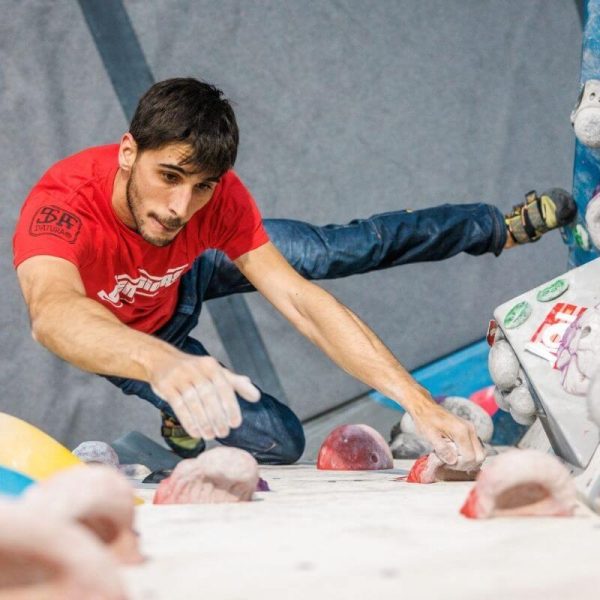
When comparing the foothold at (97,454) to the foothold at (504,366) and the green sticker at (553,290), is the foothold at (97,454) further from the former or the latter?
the green sticker at (553,290)

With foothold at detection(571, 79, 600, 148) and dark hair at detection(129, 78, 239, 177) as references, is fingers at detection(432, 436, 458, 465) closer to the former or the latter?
dark hair at detection(129, 78, 239, 177)

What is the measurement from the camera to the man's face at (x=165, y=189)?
196 centimetres

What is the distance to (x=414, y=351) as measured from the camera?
3178mm

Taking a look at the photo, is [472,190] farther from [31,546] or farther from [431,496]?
[31,546]

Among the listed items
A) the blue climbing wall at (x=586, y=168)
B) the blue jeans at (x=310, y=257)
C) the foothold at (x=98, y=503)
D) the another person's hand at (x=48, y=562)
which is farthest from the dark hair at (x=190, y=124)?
the another person's hand at (x=48, y=562)

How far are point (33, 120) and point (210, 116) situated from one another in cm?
92

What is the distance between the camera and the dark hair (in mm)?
1958

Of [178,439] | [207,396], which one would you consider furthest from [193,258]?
[207,396]

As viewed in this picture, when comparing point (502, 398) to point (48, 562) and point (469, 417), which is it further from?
point (48, 562)

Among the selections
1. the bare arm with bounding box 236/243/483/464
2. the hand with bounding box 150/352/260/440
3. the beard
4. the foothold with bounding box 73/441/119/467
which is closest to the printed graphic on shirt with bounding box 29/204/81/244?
the beard

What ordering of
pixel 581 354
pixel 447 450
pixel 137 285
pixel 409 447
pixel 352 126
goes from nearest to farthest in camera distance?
1. pixel 447 450
2. pixel 581 354
3. pixel 137 285
4. pixel 409 447
5. pixel 352 126

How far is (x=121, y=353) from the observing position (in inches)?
59.6

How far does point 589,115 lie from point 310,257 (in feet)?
2.34

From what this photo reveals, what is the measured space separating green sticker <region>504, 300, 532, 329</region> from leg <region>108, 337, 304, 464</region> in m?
0.71
